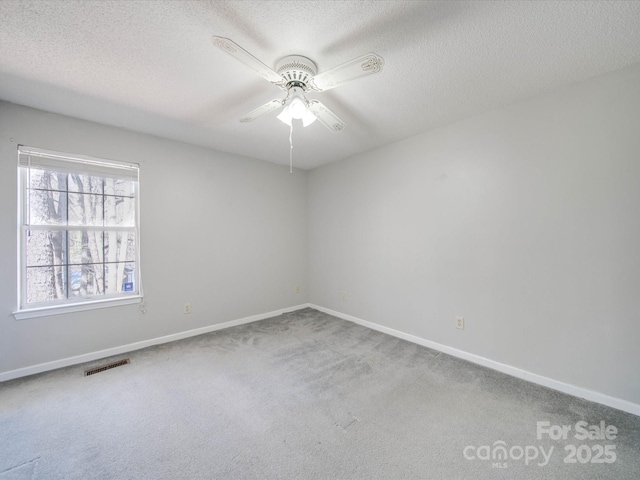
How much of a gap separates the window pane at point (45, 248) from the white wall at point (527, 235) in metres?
3.36

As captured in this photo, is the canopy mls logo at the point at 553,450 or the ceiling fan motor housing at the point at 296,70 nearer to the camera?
the canopy mls logo at the point at 553,450

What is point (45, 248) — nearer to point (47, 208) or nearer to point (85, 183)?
point (47, 208)

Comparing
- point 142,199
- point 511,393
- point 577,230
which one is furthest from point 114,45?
point 511,393

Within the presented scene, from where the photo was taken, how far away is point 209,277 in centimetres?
336

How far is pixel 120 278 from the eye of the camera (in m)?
2.81

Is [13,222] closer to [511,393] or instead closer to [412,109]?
[412,109]

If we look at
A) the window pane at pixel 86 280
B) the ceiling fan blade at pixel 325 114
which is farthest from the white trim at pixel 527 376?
the window pane at pixel 86 280

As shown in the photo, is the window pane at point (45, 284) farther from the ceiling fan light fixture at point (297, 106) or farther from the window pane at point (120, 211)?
Answer: the ceiling fan light fixture at point (297, 106)

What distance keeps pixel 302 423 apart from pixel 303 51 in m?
2.40

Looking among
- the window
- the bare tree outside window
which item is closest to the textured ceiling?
the window

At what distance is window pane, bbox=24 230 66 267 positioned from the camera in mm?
2354

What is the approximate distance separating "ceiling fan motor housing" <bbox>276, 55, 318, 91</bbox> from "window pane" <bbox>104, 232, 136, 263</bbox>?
7.86 feet

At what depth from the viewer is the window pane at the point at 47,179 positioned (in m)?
2.37

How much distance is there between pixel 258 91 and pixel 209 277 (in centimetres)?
234
